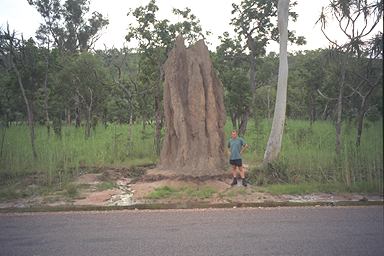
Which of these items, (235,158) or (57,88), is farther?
(57,88)

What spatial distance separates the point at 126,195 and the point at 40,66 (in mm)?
9749

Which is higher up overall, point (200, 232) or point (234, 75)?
point (234, 75)

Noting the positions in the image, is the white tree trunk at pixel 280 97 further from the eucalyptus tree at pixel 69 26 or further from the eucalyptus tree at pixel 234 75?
the eucalyptus tree at pixel 69 26

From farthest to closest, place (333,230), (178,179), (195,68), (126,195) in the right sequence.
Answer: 1. (195,68)
2. (178,179)
3. (126,195)
4. (333,230)

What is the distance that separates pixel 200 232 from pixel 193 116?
6.76 m

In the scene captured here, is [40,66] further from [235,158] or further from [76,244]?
[76,244]

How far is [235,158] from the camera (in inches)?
491

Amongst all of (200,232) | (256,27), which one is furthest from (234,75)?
(200,232)

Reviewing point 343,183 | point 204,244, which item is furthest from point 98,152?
point 204,244

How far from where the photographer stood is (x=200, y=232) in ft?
25.1

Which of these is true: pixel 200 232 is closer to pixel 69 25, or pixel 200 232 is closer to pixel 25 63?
pixel 25 63

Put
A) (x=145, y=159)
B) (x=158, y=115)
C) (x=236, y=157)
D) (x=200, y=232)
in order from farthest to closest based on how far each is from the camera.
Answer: (x=158, y=115), (x=145, y=159), (x=236, y=157), (x=200, y=232)

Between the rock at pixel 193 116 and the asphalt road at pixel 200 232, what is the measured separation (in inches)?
161

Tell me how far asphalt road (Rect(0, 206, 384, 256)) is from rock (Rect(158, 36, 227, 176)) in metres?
4.10
